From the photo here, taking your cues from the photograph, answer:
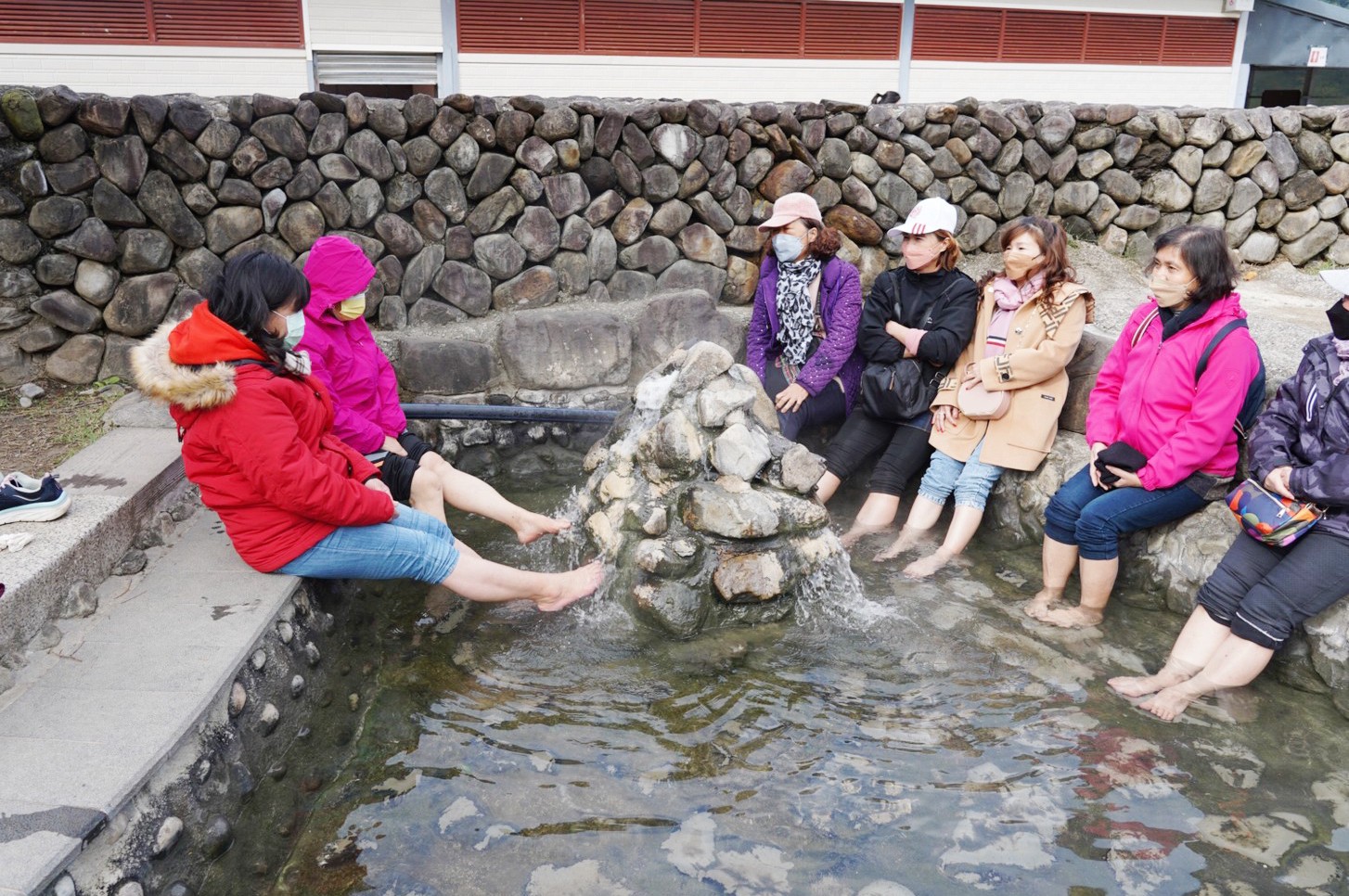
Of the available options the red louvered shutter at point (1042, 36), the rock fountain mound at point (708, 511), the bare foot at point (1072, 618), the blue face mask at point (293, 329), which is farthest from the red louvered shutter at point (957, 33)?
the blue face mask at point (293, 329)

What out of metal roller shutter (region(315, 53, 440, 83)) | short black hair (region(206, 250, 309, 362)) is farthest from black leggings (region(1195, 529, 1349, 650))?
metal roller shutter (region(315, 53, 440, 83))

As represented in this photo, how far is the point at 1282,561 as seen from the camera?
3484 mm

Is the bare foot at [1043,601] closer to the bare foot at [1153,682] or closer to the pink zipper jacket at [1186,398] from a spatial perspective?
the bare foot at [1153,682]

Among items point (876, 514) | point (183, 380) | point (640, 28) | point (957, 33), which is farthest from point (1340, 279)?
point (957, 33)

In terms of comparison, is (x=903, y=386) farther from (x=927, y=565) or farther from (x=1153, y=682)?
(x=1153, y=682)

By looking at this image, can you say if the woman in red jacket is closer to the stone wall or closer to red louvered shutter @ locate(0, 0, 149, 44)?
the stone wall

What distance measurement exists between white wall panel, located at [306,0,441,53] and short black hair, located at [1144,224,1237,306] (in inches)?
264

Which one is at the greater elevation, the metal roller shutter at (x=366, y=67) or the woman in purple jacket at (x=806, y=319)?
the metal roller shutter at (x=366, y=67)

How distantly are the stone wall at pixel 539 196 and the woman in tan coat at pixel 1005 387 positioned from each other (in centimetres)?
193

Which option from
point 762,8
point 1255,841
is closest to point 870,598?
point 1255,841

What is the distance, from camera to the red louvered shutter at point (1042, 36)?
10031 millimetres

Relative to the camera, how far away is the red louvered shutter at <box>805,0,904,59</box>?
9.36 meters

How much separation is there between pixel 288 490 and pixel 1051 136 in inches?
232

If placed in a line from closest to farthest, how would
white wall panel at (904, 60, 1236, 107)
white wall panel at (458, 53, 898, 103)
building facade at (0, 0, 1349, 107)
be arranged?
Answer: 1. building facade at (0, 0, 1349, 107)
2. white wall panel at (458, 53, 898, 103)
3. white wall panel at (904, 60, 1236, 107)
